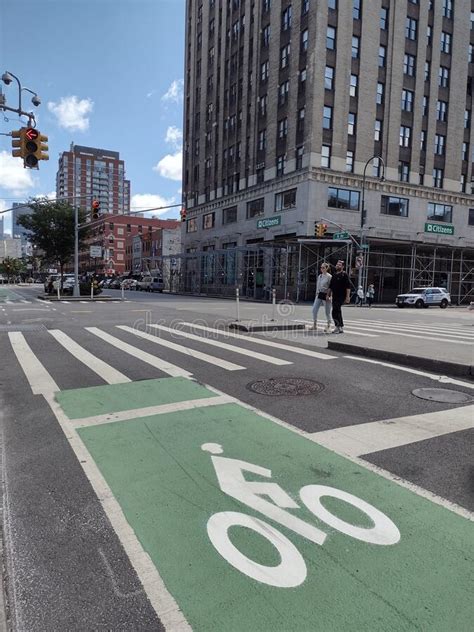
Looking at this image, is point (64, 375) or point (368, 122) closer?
point (64, 375)

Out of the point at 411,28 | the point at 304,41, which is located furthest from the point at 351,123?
the point at 411,28

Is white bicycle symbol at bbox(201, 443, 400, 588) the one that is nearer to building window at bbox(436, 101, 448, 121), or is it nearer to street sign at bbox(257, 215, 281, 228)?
street sign at bbox(257, 215, 281, 228)

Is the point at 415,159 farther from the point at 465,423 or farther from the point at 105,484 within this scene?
the point at 105,484

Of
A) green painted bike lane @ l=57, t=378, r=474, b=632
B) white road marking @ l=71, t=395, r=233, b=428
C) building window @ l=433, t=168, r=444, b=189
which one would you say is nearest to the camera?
green painted bike lane @ l=57, t=378, r=474, b=632

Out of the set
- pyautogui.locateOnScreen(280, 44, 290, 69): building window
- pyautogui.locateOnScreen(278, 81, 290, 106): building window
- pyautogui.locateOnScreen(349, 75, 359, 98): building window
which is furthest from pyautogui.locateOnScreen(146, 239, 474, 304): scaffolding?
pyautogui.locateOnScreen(280, 44, 290, 69): building window

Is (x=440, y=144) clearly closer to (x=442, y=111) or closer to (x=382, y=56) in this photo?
(x=442, y=111)

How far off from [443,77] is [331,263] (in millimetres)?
23304

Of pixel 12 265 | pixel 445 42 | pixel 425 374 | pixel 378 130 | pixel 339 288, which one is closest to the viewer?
pixel 425 374

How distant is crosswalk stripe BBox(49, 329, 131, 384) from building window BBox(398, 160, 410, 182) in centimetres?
3932

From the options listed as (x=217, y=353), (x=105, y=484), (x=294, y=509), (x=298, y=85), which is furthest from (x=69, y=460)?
(x=298, y=85)

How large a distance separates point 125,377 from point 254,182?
138ft

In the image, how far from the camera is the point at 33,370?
8.06 meters

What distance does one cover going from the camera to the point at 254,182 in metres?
46.7

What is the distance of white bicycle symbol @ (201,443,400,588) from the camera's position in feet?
8.53
